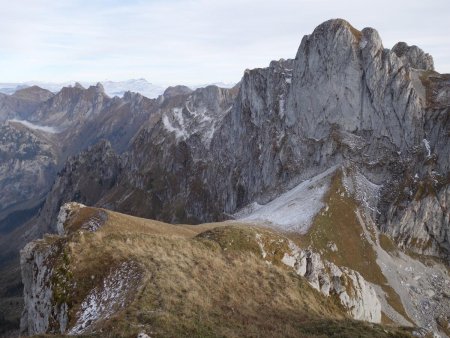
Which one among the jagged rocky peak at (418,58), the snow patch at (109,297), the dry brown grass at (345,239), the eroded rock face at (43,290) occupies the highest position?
the jagged rocky peak at (418,58)

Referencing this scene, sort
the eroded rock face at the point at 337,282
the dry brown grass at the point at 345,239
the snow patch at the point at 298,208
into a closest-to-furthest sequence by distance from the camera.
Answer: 1. the eroded rock face at the point at 337,282
2. the dry brown grass at the point at 345,239
3. the snow patch at the point at 298,208

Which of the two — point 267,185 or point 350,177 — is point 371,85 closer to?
point 350,177

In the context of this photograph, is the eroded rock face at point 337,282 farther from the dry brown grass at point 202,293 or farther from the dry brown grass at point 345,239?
the dry brown grass at point 345,239

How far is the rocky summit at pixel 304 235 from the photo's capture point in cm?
3056

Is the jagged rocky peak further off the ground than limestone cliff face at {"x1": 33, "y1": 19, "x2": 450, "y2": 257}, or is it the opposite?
the jagged rocky peak

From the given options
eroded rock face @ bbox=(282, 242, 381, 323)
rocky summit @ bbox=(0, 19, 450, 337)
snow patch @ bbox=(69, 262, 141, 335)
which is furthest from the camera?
eroded rock face @ bbox=(282, 242, 381, 323)

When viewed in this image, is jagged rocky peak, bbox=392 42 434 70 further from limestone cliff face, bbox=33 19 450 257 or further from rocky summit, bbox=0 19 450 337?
rocky summit, bbox=0 19 450 337

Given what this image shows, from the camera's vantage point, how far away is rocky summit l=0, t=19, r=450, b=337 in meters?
30.6

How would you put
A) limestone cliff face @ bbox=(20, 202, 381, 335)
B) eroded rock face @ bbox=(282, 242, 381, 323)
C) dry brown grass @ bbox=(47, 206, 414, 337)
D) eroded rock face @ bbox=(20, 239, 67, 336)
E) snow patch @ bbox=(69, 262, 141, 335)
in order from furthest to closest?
eroded rock face @ bbox=(282, 242, 381, 323), eroded rock face @ bbox=(20, 239, 67, 336), limestone cliff face @ bbox=(20, 202, 381, 335), snow patch @ bbox=(69, 262, 141, 335), dry brown grass @ bbox=(47, 206, 414, 337)

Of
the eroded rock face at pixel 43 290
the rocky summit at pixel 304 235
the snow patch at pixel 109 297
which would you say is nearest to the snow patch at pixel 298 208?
the rocky summit at pixel 304 235

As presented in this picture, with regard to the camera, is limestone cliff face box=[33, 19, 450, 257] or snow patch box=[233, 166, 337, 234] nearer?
snow patch box=[233, 166, 337, 234]

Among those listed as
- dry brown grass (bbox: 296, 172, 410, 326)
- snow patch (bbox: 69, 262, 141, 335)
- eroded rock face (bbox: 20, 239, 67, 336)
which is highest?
snow patch (bbox: 69, 262, 141, 335)

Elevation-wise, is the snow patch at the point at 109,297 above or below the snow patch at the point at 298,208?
above

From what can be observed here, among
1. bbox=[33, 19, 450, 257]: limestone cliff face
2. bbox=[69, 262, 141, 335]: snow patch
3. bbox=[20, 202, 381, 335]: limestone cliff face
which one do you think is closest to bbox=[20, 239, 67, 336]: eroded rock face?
bbox=[20, 202, 381, 335]: limestone cliff face
